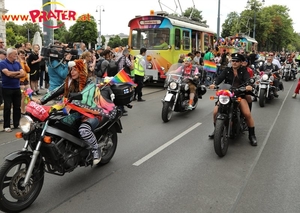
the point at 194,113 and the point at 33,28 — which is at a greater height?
the point at 33,28

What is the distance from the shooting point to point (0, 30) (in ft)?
135

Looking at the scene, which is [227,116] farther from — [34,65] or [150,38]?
→ [150,38]

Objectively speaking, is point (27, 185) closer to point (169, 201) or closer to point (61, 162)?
point (61, 162)

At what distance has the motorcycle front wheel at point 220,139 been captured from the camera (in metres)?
5.43

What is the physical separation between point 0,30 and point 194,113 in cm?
3854

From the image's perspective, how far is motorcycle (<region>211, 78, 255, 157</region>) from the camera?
5477mm

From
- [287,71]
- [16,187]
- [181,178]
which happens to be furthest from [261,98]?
[287,71]

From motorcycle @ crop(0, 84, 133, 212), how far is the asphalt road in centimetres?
24

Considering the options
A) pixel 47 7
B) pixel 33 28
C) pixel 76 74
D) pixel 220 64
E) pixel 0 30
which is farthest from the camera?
pixel 33 28

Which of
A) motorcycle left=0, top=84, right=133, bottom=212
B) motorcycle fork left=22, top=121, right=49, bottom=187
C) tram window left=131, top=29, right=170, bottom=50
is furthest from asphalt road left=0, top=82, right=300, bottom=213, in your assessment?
tram window left=131, top=29, right=170, bottom=50

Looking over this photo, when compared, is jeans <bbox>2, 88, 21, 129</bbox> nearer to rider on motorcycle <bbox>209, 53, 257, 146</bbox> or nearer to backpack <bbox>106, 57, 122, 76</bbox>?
backpack <bbox>106, 57, 122, 76</bbox>

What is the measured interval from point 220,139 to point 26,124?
3139 millimetres

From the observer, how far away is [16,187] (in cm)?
360

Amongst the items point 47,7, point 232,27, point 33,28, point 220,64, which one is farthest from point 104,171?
point 33,28
